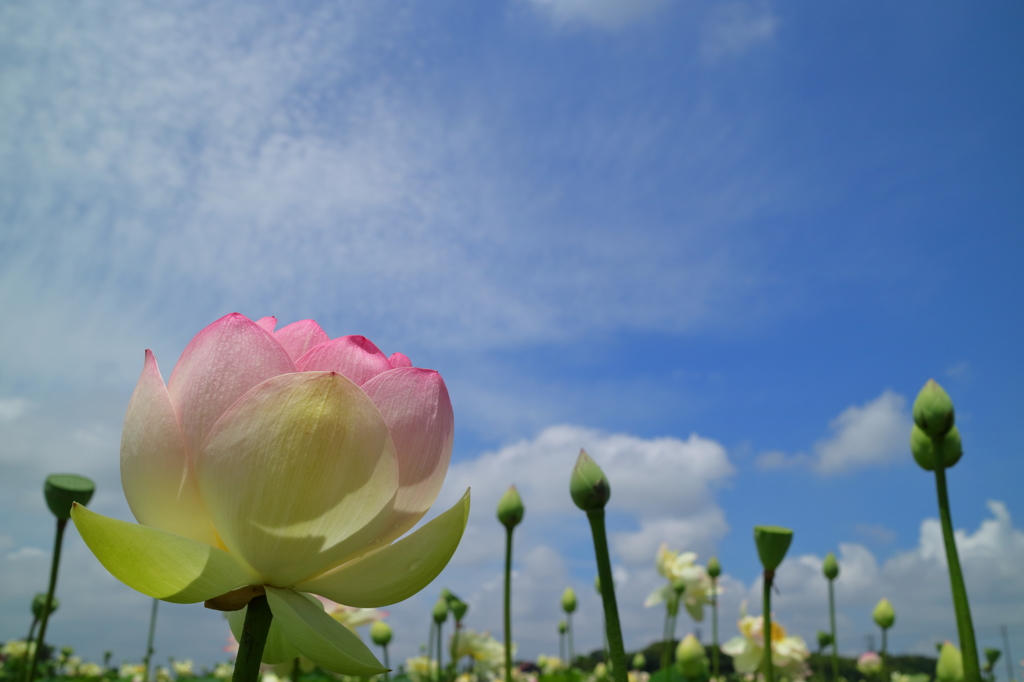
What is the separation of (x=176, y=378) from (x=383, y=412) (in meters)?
0.22

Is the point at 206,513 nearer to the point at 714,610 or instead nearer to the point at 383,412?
the point at 383,412

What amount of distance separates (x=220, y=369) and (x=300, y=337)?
0.15m

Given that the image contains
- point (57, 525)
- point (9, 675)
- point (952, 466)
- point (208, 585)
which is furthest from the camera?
point (9, 675)

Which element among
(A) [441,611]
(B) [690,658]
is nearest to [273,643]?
(A) [441,611]

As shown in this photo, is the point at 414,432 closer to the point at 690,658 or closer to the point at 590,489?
the point at 590,489

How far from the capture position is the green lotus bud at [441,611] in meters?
3.27

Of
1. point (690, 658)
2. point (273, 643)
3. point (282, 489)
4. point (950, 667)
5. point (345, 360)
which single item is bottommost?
point (690, 658)

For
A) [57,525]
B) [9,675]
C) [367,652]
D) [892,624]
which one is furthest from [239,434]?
[9,675]

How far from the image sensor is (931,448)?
1.35 m

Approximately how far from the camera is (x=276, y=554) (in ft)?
2.02

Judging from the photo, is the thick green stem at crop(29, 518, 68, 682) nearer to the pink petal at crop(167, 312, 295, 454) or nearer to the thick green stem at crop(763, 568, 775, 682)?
the pink petal at crop(167, 312, 295, 454)

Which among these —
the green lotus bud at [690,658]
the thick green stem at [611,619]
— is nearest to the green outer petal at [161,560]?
the thick green stem at [611,619]

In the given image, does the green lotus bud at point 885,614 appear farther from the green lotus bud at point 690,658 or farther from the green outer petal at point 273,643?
the green outer petal at point 273,643

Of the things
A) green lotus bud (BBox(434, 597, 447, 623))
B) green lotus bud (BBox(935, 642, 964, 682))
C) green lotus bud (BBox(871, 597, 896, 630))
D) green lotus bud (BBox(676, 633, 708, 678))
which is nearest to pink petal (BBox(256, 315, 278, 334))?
green lotus bud (BBox(935, 642, 964, 682))
